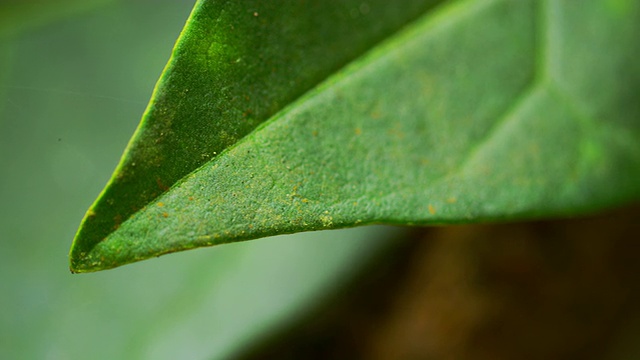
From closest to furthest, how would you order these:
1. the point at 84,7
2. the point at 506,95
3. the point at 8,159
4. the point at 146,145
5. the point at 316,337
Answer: the point at 146,145 → the point at 506,95 → the point at 8,159 → the point at 84,7 → the point at 316,337

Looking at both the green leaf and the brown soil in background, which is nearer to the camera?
the green leaf

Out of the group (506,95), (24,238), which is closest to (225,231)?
(506,95)

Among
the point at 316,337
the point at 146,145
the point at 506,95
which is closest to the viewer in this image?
the point at 146,145

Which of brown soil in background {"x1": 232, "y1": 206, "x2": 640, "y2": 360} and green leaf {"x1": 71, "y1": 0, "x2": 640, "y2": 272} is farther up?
A: green leaf {"x1": 71, "y1": 0, "x2": 640, "y2": 272}

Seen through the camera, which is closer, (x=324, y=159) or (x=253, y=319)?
(x=324, y=159)

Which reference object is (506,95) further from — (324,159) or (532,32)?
(324,159)
